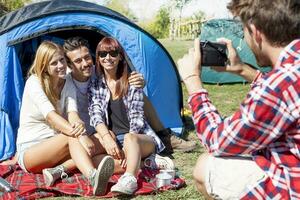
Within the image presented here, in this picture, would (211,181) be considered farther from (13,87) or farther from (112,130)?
(13,87)

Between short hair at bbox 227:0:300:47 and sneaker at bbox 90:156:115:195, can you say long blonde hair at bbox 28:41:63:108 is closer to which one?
sneaker at bbox 90:156:115:195

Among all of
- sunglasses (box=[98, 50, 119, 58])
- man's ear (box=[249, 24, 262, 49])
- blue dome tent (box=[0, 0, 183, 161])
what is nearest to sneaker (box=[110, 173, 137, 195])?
sunglasses (box=[98, 50, 119, 58])

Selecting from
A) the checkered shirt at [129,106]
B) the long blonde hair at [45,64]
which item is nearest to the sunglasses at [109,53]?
the checkered shirt at [129,106]

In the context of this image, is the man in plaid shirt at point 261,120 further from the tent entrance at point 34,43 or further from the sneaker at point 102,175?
the tent entrance at point 34,43

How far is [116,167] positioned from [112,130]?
1.43 feet

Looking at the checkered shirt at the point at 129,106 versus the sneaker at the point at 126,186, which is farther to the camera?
the checkered shirt at the point at 129,106

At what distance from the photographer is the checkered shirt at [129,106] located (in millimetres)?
3857

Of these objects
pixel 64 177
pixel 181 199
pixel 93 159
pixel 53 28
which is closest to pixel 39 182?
pixel 64 177

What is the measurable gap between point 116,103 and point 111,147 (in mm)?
504

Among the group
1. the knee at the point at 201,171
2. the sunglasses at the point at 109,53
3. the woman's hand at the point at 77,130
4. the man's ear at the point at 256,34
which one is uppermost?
the man's ear at the point at 256,34

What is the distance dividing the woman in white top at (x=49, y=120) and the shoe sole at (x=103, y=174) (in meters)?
0.21

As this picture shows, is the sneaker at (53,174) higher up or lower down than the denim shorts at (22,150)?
lower down

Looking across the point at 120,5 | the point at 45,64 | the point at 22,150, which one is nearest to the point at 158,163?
the point at 22,150

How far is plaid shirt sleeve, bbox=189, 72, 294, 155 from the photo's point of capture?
1744 mm
